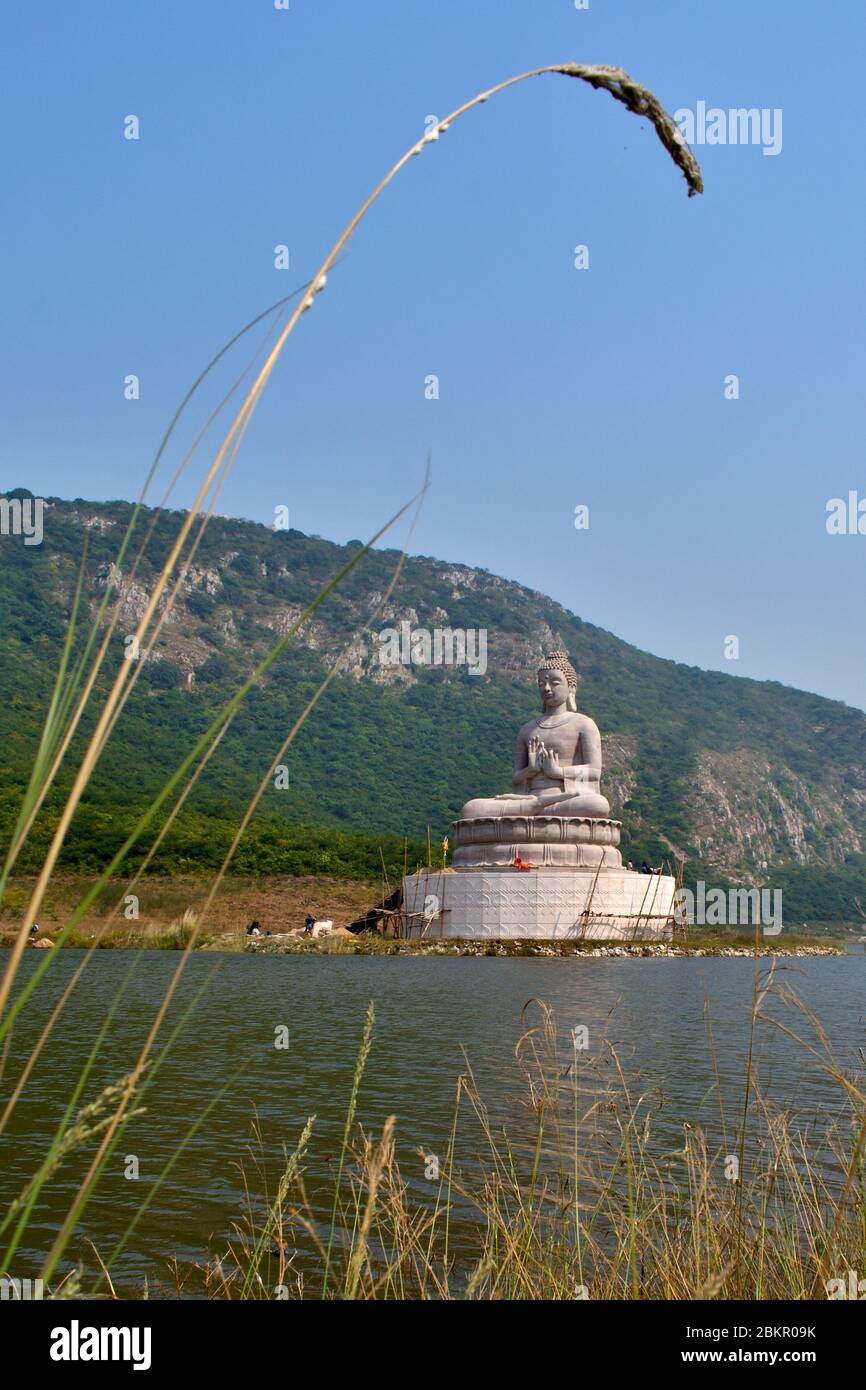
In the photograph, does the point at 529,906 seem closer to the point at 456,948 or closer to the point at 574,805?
the point at 456,948

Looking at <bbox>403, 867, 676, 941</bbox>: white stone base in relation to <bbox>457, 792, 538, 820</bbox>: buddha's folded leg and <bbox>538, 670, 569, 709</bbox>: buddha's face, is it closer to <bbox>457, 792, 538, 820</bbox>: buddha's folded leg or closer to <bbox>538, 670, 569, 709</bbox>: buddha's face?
<bbox>457, 792, 538, 820</bbox>: buddha's folded leg

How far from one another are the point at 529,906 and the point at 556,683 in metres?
6.48

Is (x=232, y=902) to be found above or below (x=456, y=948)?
above

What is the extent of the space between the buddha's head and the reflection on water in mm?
13765

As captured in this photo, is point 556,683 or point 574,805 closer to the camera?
point 574,805

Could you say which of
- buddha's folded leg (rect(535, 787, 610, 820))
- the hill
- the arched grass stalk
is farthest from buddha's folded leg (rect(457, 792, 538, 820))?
the arched grass stalk

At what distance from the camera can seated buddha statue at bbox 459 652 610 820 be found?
28.9 m

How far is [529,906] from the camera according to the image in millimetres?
26359

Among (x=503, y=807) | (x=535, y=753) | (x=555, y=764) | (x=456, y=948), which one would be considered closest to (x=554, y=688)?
(x=535, y=753)

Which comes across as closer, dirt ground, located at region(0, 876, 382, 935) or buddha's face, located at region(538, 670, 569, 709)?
dirt ground, located at region(0, 876, 382, 935)

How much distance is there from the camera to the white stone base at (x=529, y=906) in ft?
86.3

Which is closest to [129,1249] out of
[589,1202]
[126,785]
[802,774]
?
[589,1202]

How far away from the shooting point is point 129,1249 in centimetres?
466
